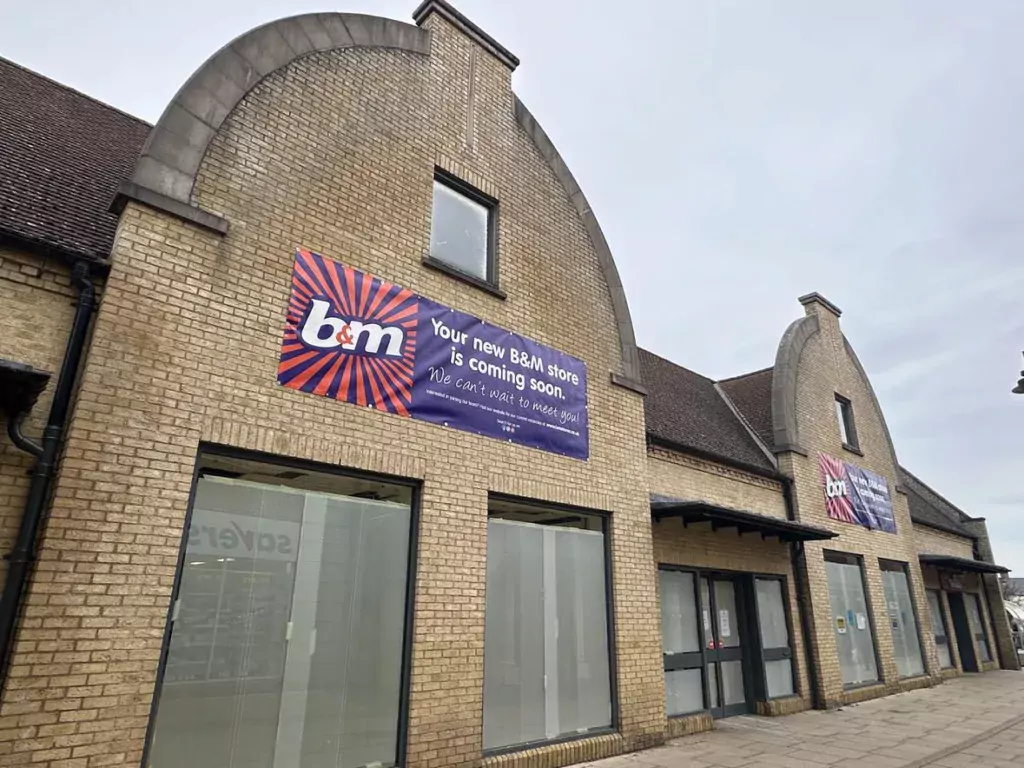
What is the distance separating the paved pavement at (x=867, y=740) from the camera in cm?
784

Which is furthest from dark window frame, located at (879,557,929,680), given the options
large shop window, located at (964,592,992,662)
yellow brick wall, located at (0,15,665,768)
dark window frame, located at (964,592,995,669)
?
yellow brick wall, located at (0,15,665,768)

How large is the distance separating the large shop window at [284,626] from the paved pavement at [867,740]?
10.6ft

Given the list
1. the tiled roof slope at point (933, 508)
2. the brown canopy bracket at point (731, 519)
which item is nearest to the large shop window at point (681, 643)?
the brown canopy bracket at point (731, 519)

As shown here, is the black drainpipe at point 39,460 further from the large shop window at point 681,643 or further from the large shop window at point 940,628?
the large shop window at point 940,628

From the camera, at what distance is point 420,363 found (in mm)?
7113

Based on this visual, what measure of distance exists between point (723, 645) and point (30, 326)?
1114 centimetres

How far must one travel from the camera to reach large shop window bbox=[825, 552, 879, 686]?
13.4 m

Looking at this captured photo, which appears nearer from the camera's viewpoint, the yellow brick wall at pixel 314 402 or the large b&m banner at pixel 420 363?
the yellow brick wall at pixel 314 402

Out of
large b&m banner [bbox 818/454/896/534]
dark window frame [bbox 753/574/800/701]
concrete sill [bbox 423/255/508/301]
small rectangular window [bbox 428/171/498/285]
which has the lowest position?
dark window frame [bbox 753/574/800/701]

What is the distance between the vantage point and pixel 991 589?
2225 cm

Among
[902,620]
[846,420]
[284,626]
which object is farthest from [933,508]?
[284,626]

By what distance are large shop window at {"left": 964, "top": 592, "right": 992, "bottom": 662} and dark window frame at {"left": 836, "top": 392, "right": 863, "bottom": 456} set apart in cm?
913

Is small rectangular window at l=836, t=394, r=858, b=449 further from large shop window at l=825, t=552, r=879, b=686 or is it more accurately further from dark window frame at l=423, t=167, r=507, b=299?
dark window frame at l=423, t=167, r=507, b=299

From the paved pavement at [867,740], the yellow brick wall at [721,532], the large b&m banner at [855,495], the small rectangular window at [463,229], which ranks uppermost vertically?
the small rectangular window at [463,229]
